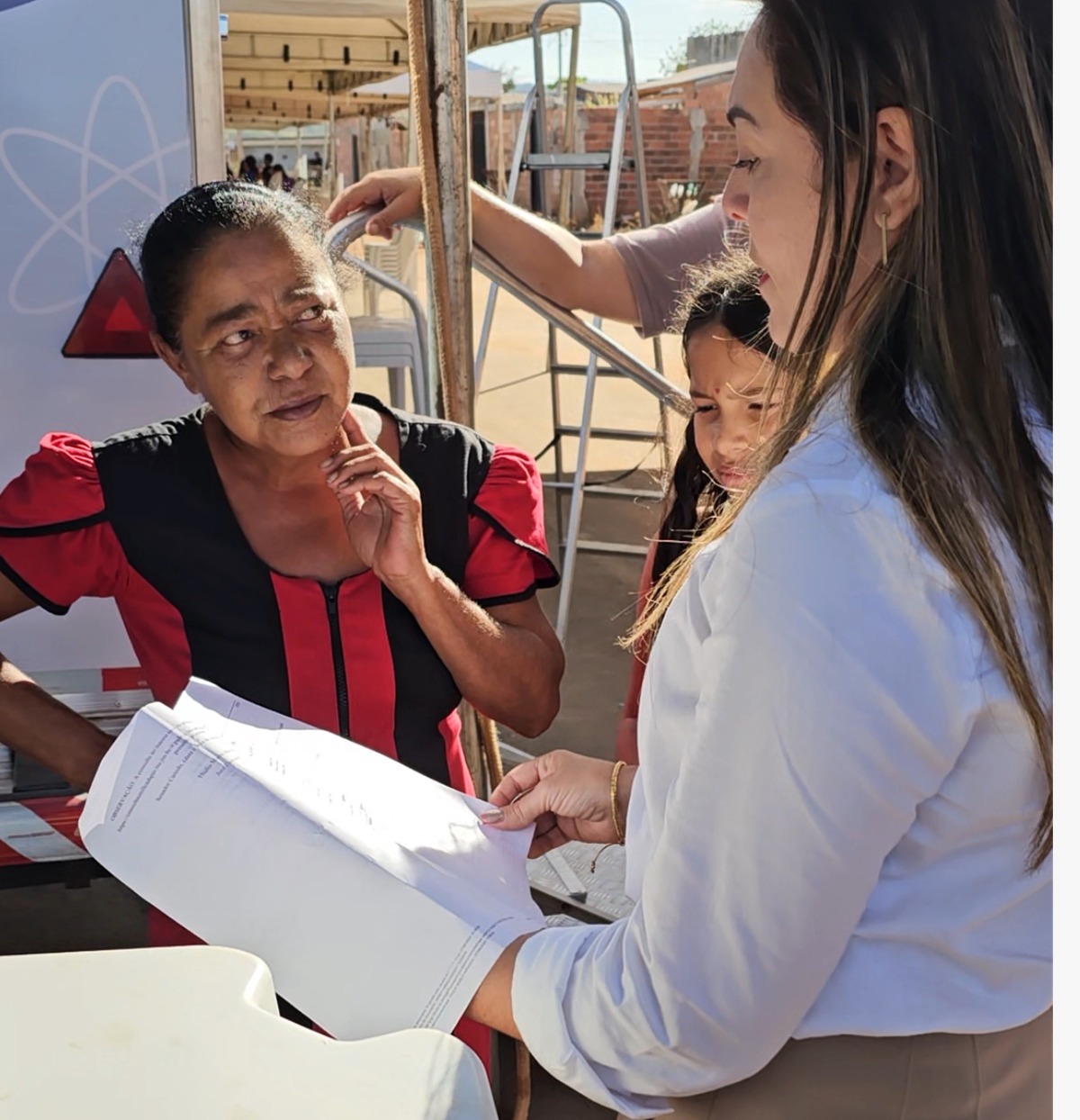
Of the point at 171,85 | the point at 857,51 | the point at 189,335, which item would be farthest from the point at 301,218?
the point at 857,51

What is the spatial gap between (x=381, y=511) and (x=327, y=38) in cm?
612

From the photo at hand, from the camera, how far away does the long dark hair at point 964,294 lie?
0.80 m

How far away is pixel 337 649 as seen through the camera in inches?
71.3

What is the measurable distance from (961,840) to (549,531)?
197 inches

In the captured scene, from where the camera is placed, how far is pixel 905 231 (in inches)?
33.8

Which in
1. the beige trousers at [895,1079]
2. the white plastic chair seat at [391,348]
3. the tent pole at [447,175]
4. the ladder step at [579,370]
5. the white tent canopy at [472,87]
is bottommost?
the beige trousers at [895,1079]

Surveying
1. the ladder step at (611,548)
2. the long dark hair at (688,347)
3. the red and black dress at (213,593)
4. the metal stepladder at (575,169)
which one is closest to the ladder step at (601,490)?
the metal stepladder at (575,169)

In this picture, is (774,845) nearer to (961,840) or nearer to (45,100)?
(961,840)

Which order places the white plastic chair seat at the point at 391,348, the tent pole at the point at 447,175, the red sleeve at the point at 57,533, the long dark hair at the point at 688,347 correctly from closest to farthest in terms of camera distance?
the tent pole at the point at 447,175 < the red sleeve at the point at 57,533 < the long dark hair at the point at 688,347 < the white plastic chair seat at the point at 391,348

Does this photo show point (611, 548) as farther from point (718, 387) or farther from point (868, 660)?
point (868, 660)

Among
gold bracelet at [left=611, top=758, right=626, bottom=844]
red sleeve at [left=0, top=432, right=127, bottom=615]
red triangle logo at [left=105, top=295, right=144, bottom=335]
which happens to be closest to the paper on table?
gold bracelet at [left=611, top=758, right=626, bottom=844]

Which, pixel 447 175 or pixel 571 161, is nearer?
pixel 447 175

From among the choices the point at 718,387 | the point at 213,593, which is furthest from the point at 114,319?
the point at 718,387

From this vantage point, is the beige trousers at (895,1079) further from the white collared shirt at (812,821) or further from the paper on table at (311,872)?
the paper on table at (311,872)
